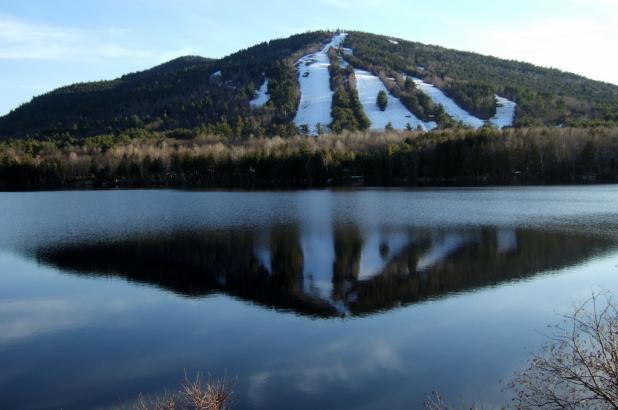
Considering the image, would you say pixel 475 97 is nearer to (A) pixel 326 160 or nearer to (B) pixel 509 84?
(B) pixel 509 84

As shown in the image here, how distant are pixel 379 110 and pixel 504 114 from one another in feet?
104

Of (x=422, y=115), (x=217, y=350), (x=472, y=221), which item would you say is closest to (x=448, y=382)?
(x=217, y=350)

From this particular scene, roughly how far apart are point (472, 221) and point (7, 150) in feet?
343

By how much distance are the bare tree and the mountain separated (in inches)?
4396

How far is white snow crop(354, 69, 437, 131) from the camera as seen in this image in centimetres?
13438

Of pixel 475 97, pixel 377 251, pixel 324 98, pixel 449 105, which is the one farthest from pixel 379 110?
pixel 377 251

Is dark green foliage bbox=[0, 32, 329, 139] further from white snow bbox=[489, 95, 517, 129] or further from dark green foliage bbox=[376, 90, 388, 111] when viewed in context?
white snow bbox=[489, 95, 517, 129]

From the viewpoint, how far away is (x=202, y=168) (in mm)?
103938

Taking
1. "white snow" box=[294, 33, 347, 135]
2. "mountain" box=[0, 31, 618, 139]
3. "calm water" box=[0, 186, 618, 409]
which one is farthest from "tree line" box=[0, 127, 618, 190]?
"calm water" box=[0, 186, 618, 409]

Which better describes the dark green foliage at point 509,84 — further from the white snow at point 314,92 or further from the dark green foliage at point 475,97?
the white snow at point 314,92

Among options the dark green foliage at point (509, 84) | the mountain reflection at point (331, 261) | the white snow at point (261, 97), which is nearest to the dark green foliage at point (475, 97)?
the dark green foliage at point (509, 84)

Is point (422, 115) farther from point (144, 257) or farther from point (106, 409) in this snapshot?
point (106, 409)

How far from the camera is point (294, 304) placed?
63.4ft

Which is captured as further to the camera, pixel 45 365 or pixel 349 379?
pixel 45 365
